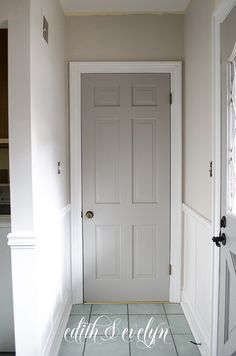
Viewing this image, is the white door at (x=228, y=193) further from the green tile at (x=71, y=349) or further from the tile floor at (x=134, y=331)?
the green tile at (x=71, y=349)

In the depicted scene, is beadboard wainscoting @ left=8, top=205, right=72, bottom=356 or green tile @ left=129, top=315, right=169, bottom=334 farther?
green tile @ left=129, top=315, right=169, bottom=334

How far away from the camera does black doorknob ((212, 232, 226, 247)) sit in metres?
1.64

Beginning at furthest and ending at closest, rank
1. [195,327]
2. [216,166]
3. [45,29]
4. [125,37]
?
[125,37] → [195,327] → [45,29] → [216,166]

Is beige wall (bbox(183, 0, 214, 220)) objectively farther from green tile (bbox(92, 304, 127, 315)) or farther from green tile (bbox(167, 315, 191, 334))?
green tile (bbox(92, 304, 127, 315))

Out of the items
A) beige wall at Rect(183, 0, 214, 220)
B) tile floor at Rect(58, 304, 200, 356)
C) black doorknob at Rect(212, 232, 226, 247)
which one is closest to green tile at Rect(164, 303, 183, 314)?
tile floor at Rect(58, 304, 200, 356)

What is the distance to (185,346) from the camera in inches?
84.7

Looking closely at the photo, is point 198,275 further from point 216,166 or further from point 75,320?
A: point 75,320

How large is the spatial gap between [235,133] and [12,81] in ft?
3.80

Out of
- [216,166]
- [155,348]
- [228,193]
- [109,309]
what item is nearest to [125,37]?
[216,166]

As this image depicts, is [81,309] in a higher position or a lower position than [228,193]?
lower

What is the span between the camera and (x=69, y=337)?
2.29 meters

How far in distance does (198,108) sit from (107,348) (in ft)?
5.86

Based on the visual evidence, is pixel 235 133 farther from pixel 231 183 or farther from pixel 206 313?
pixel 206 313

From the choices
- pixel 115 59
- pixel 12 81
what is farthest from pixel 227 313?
pixel 115 59
